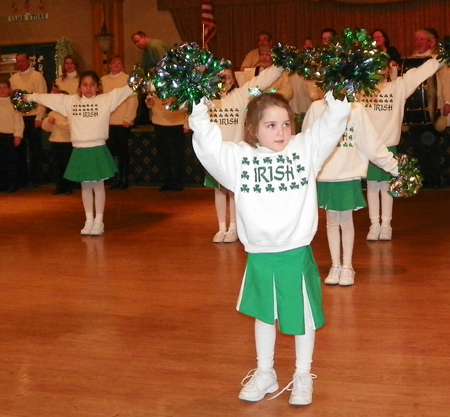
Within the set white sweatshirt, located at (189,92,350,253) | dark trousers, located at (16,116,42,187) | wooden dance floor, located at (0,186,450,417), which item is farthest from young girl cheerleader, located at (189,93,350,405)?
dark trousers, located at (16,116,42,187)

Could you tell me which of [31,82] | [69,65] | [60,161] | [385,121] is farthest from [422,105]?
[31,82]

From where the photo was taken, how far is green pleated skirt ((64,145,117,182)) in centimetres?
703

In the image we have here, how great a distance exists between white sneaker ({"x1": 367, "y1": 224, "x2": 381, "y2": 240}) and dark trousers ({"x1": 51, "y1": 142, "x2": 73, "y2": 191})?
4.60m

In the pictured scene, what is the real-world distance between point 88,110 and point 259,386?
4161mm

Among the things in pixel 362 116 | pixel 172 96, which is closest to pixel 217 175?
pixel 172 96

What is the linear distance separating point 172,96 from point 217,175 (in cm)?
35

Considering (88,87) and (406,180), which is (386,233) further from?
(88,87)

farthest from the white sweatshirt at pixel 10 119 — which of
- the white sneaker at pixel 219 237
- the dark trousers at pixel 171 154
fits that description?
the white sneaker at pixel 219 237

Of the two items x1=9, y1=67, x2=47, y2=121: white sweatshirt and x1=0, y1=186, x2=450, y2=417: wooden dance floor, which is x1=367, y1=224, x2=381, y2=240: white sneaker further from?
x1=9, y1=67, x2=47, y2=121: white sweatshirt

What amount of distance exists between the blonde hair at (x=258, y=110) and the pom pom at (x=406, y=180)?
5.05ft

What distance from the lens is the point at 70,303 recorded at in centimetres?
484

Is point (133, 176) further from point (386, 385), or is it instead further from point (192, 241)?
point (386, 385)

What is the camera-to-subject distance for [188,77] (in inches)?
121

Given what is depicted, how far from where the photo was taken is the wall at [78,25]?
12.4m
